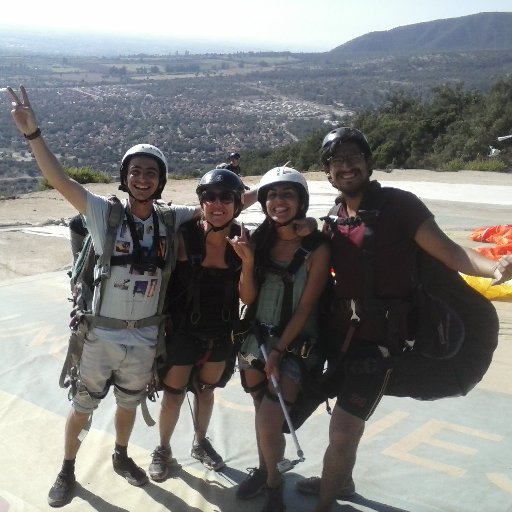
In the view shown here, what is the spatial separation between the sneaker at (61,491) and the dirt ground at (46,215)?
4.88m

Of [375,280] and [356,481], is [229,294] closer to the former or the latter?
[375,280]

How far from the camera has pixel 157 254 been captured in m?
3.10

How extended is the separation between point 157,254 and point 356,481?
1.54 meters

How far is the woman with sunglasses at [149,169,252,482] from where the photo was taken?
10.3ft

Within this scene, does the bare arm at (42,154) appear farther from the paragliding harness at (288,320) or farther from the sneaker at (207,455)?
the sneaker at (207,455)

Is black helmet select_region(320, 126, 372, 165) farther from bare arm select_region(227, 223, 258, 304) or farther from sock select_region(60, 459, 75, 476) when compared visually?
sock select_region(60, 459, 75, 476)

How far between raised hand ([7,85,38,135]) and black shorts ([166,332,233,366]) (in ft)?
3.72

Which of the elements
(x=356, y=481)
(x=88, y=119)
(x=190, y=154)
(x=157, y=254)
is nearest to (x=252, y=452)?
(x=356, y=481)

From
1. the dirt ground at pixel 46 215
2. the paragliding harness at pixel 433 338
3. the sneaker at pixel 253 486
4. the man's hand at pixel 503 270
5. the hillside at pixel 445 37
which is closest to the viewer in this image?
the man's hand at pixel 503 270

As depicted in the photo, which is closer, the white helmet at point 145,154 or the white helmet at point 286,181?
the white helmet at point 286,181

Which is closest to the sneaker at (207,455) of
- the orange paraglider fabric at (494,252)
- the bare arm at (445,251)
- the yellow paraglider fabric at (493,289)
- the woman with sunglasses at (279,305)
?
the woman with sunglasses at (279,305)

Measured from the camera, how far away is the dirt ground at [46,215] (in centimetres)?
834

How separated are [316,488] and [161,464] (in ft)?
2.57

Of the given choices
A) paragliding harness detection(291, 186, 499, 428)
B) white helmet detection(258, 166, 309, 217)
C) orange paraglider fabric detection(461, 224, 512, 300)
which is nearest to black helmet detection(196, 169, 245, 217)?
white helmet detection(258, 166, 309, 217)
